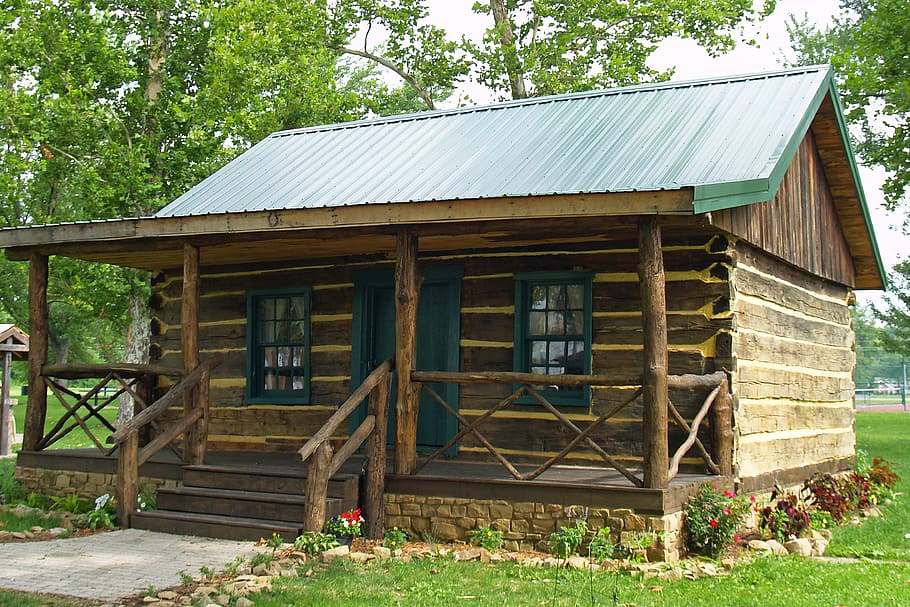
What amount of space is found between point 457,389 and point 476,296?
3.67ft

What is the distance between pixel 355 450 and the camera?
32.7 feet

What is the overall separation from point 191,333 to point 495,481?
388cm

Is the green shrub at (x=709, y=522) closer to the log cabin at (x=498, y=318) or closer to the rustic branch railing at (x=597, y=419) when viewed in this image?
the log cabin at (x=498, y=318)

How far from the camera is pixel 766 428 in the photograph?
459 inches

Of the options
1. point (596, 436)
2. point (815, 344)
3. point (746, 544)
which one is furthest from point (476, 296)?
point (815, 344)

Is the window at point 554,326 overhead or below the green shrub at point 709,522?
overhead

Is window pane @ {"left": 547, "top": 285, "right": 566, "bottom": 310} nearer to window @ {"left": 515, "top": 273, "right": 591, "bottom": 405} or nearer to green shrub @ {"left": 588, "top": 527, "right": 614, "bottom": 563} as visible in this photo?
window @ {"left": 515, "top": 273, "right": 591, "bottom": 405}

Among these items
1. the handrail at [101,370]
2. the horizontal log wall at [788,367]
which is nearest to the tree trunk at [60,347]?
the handrail at [101,370]

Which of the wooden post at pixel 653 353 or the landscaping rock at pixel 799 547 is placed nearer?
the wooden post at pixel 653 353

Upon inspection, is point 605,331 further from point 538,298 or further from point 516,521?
point 516,521

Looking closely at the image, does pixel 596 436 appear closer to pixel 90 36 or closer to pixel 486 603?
pixel 486 603

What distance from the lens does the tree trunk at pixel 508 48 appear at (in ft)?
88.6

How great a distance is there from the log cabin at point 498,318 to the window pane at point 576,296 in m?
0.03

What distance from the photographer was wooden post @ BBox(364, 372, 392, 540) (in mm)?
10023
